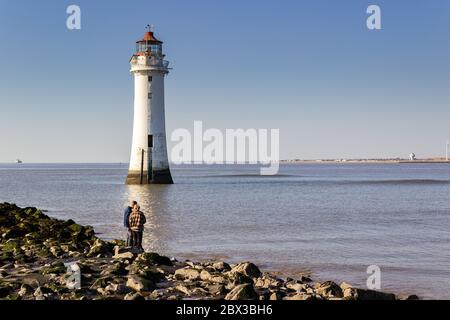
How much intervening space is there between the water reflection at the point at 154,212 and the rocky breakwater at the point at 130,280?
4452 millimetres

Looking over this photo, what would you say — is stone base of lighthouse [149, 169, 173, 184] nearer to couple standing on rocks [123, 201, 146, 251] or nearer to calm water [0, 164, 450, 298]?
calm water [0, 164, 450, 298]

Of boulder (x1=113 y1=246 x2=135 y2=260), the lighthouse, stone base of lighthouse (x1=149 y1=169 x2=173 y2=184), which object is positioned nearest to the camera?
boulder (x1=113 y1=246 x2=135 y2=260)

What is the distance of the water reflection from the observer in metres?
22.6

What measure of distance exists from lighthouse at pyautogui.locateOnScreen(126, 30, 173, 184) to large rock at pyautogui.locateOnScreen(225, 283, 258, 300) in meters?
36.0

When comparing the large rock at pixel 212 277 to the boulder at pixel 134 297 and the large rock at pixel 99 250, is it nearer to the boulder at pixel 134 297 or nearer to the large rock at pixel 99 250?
the boulder at pixel 134 297

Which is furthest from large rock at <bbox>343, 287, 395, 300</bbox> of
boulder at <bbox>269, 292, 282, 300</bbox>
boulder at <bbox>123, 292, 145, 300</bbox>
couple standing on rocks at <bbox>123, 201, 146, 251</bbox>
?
couple standing on rocks at <bbox>123, 201, 146, 251</bbox>

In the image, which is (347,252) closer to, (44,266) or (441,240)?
(441,240)

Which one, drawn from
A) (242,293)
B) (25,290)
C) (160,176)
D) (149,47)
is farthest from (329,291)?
(149,47)

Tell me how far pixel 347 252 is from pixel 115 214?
1695 centimetres

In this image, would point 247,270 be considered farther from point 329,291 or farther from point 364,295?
point 364,295

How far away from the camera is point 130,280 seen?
1241cm

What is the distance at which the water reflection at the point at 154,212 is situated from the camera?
2259cm

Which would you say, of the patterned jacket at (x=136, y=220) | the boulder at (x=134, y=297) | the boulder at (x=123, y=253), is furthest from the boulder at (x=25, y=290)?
the patterned jacket at (x=136, y=220)
